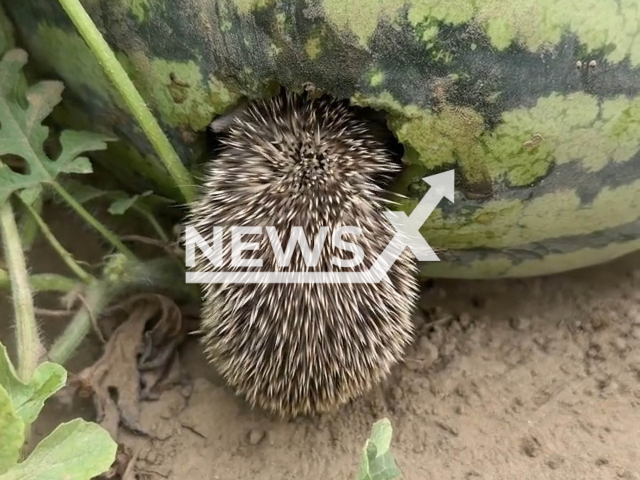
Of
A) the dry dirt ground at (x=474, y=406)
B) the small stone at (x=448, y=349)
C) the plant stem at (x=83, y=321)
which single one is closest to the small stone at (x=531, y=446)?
the dry dirt ground at (x=474, y=406)

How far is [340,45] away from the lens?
1.33 m

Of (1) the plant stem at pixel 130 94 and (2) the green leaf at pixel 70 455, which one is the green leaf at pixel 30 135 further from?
(2) the green leaf at pixel 70 455

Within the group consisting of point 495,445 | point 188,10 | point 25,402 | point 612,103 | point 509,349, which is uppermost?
point 612,103

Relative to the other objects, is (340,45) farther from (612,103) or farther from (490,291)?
(490,291)

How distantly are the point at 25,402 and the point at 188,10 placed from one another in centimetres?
77

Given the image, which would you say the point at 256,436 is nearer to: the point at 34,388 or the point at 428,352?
the point at 428,352

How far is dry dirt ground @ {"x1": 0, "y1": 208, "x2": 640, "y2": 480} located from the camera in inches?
64.9

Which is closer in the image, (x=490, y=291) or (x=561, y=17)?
(x=561, y=17)

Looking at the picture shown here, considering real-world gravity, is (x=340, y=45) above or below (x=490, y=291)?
above

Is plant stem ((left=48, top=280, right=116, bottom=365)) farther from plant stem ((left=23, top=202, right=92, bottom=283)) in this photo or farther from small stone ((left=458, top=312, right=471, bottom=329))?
small stone ((left=458, top=312, right=471, bottom=329))

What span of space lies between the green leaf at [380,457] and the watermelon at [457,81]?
19.6 inches

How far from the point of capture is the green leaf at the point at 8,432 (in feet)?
3.62

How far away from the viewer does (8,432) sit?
1.12 metres

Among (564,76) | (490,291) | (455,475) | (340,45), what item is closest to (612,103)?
(564,76)
